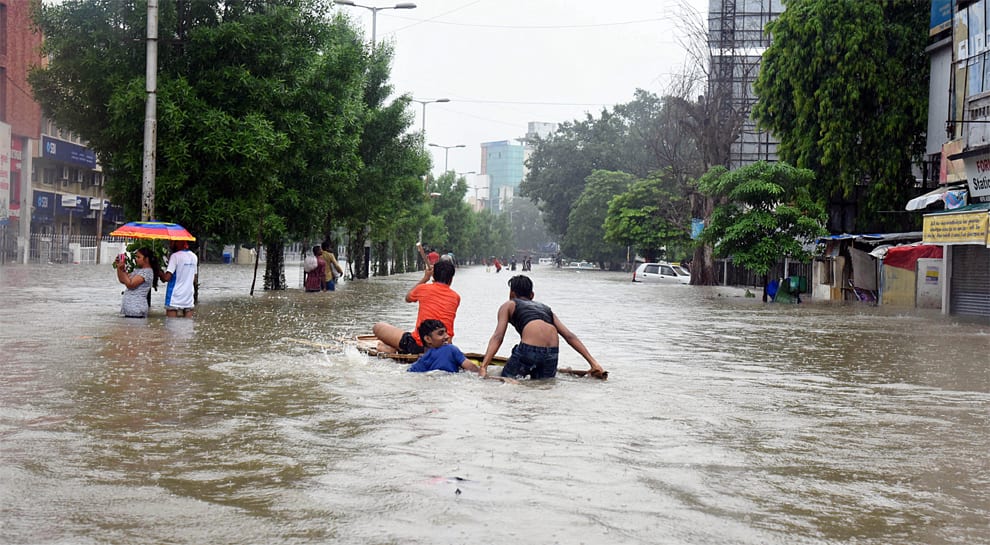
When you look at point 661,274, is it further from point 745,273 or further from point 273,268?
point 273,268

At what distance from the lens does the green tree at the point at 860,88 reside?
116ft

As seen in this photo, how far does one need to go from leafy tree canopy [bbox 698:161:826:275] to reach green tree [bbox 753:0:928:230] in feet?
4.30

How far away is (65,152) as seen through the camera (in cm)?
6150

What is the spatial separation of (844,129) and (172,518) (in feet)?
112

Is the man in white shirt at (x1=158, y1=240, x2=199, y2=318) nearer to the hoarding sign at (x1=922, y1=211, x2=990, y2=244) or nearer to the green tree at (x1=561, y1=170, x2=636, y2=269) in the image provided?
the hoarding sign at (x1=922, y1=211, x2=990, y2=244)

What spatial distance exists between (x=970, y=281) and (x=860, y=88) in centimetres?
979

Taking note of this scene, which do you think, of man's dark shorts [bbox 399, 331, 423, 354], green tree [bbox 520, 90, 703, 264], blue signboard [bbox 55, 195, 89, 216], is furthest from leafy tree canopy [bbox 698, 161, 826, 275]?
green tree [bbox 520, 90, 703, 264]

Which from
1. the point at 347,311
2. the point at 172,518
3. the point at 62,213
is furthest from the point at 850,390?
the point at 62,213

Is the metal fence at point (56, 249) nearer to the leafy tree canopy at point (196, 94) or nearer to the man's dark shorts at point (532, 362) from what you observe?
the leafy tree canopy at point (196, 94)

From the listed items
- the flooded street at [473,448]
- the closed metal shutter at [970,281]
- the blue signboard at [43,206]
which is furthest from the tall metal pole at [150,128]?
the blue signboard at [43,206]

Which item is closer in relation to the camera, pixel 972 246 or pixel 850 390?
pixel 850 390

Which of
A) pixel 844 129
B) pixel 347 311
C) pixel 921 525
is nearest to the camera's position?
pixel 921 525

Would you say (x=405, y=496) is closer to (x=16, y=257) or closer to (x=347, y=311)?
(x=347, y=311)

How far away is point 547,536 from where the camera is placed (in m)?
4.91
